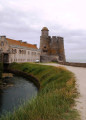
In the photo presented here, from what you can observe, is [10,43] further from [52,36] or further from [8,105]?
[8,105]

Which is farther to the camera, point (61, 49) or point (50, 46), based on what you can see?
point (50, 46)

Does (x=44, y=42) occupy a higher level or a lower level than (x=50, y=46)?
higher

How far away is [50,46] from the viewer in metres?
65.9

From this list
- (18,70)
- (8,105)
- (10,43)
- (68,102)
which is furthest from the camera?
(10,43)

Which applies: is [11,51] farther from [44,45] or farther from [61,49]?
[61,49]

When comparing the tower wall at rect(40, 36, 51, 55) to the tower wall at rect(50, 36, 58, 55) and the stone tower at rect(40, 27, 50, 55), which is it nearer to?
the stone tower at rect(40, 27, 50, 55)

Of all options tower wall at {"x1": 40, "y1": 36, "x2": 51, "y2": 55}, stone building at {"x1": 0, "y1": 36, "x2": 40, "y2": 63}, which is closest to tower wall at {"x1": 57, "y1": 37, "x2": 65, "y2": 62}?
tower wall at {"x1": 40, "y1": 36, "x2": 51, "y2": 55}

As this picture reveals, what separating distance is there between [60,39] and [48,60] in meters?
11.8

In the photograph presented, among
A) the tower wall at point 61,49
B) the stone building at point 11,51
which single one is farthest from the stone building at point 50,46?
the stone building at point 11,51

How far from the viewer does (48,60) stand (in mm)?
61906

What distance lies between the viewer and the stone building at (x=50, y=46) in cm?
6488

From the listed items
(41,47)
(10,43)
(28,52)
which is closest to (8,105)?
(10,43)

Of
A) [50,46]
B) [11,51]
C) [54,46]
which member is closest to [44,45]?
[50,46]

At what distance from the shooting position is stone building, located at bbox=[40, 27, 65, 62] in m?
64.9
